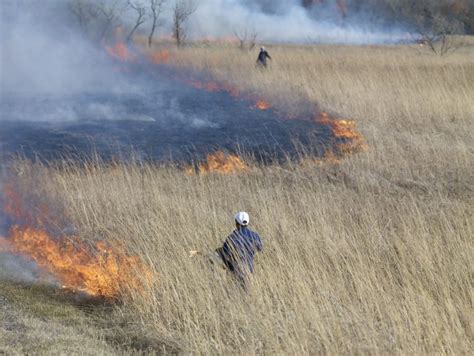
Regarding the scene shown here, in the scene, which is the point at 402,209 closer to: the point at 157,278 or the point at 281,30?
the point at 157,278

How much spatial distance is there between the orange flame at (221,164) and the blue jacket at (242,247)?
3.76m

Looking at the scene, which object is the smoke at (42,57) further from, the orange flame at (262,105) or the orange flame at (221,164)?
the orange flame at (221,164)

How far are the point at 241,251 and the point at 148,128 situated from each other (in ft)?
23.7

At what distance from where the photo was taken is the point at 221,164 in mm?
9977

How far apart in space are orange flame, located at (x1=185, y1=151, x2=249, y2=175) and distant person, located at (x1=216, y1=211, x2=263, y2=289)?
3.75 m

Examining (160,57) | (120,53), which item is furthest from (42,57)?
(160,57)

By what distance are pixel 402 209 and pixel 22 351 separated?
5040mm

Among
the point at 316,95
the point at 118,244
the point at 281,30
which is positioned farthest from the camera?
the point at 281,30

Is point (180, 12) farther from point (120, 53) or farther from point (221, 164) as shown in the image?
point (221, 164)

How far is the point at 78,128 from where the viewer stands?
11727 mm

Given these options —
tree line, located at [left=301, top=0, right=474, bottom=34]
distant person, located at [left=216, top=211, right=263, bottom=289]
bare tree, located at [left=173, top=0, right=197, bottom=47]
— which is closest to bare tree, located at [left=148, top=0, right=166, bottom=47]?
bare tree, located at [left=173, top=0, right=197, bottom=47]

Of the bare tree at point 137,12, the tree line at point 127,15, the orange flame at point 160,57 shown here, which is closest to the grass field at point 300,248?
the orange flame at point 160,57

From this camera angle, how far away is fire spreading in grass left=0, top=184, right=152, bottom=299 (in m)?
5.71

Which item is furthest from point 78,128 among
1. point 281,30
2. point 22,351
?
point 281,30
